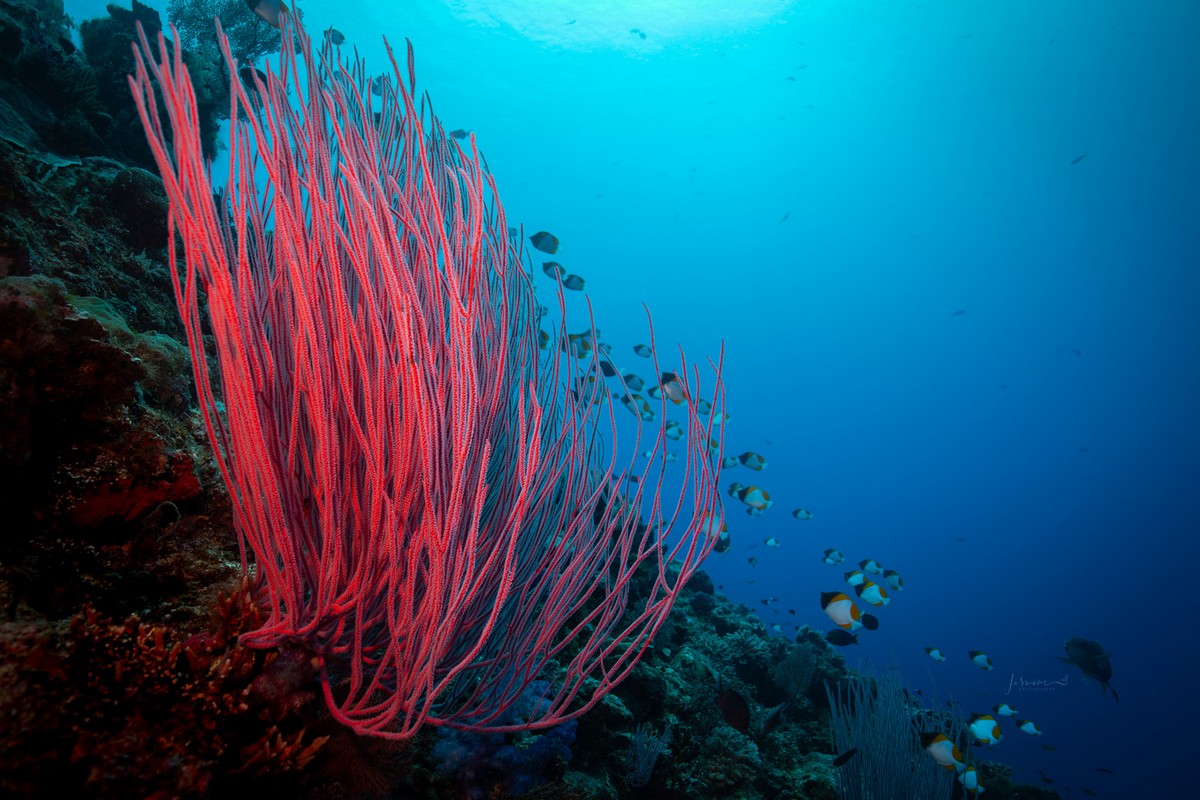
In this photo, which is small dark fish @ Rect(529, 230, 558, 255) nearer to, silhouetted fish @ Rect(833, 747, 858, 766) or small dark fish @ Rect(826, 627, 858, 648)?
silhouetted fish @ Rect(833, 747, 858, 766)

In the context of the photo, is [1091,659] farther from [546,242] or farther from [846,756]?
[546,242]

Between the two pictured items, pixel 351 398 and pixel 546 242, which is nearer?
pixel 351 398

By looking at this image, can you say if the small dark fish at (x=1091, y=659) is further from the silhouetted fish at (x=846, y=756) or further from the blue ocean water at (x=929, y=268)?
the blue ocean water at (x=929, y=268)

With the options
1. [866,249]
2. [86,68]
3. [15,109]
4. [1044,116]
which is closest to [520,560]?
[15,109]

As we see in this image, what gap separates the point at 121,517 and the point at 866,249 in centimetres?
7071

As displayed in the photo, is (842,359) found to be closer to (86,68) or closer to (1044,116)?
(1044,116)

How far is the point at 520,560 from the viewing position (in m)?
2.41

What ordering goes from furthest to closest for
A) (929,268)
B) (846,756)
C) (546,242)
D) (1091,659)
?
(929,268)
(1091,659)
(546,242)
(846,756)

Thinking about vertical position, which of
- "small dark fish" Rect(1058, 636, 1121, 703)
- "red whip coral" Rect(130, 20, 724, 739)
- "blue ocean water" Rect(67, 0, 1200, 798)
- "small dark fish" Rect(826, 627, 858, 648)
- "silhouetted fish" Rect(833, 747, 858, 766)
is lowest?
"red whip coral" Rect(130, 20, 724, 739)

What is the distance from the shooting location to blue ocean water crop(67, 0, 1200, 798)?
35.5m

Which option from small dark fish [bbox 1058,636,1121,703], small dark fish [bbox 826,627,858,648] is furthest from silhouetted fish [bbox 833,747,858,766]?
small dark fish [bbox 1058,636,1121,703]

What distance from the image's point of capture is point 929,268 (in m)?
59.9

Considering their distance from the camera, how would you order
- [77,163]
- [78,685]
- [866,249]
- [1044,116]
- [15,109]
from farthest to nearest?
[866,249], [1044,116], [15,109], [77,163], [78,685]

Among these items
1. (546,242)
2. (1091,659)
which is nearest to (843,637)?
(1091,659)
